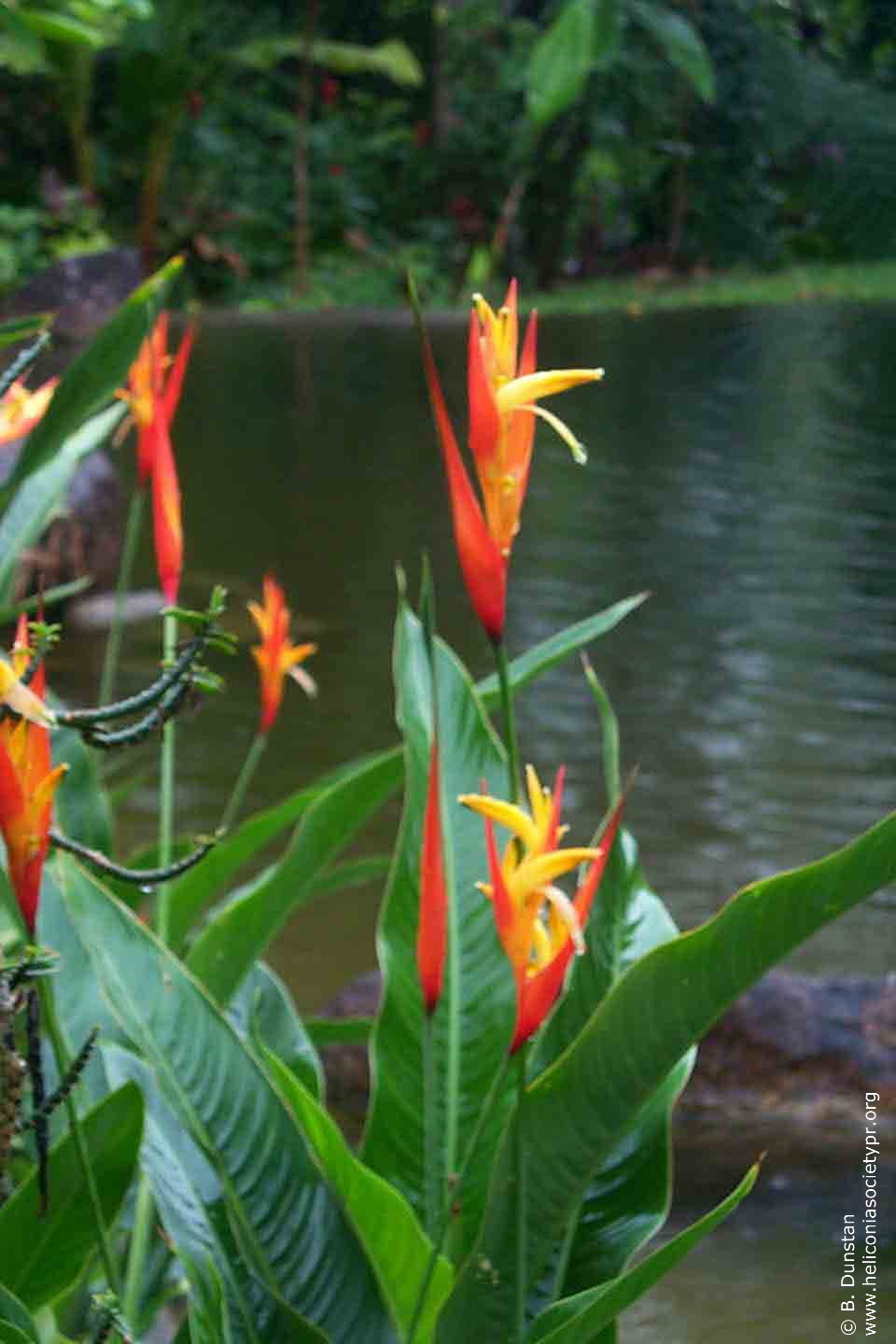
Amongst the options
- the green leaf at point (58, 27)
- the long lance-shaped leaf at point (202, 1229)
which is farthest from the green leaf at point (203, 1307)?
the green leaf at point (58, 27)

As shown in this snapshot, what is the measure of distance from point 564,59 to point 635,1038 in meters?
6.08

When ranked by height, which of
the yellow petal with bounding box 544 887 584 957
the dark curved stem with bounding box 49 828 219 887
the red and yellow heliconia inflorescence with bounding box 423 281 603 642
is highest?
the red and yellow heliconia inflorescence with bounding box 423 281 603 642

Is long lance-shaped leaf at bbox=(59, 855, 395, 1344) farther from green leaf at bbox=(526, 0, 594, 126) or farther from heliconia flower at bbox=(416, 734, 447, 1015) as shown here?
green leaf at bbox=(526, 0, 594, 126)

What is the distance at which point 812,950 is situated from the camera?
2.73 m

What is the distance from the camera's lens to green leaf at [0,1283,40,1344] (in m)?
0.94

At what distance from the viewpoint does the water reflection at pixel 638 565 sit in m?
3.30

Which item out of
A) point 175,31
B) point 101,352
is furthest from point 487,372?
point 175,31

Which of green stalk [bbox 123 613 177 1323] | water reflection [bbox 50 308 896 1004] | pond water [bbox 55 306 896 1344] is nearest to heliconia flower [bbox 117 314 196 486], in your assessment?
green stalk [bbox 123 613 177 1323]

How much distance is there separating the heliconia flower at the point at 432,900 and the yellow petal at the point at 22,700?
0.52 ft

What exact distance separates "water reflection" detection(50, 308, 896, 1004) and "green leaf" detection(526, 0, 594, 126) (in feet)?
3.49

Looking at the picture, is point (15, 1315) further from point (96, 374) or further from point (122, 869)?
point (96, 374)

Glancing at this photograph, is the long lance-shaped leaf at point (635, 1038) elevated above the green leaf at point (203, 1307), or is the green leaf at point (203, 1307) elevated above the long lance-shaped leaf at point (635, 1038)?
the long lance-shaped leaf at point (635, 1038)

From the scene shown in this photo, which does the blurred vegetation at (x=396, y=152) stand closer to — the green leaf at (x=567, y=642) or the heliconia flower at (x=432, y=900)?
the green leaf at (x=567, y=642)

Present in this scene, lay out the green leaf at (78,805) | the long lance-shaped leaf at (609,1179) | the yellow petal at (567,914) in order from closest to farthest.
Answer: the yellow petal at (567,914), the long lance-shaped leaf at (609,1179), the green leaf at (78,805)
